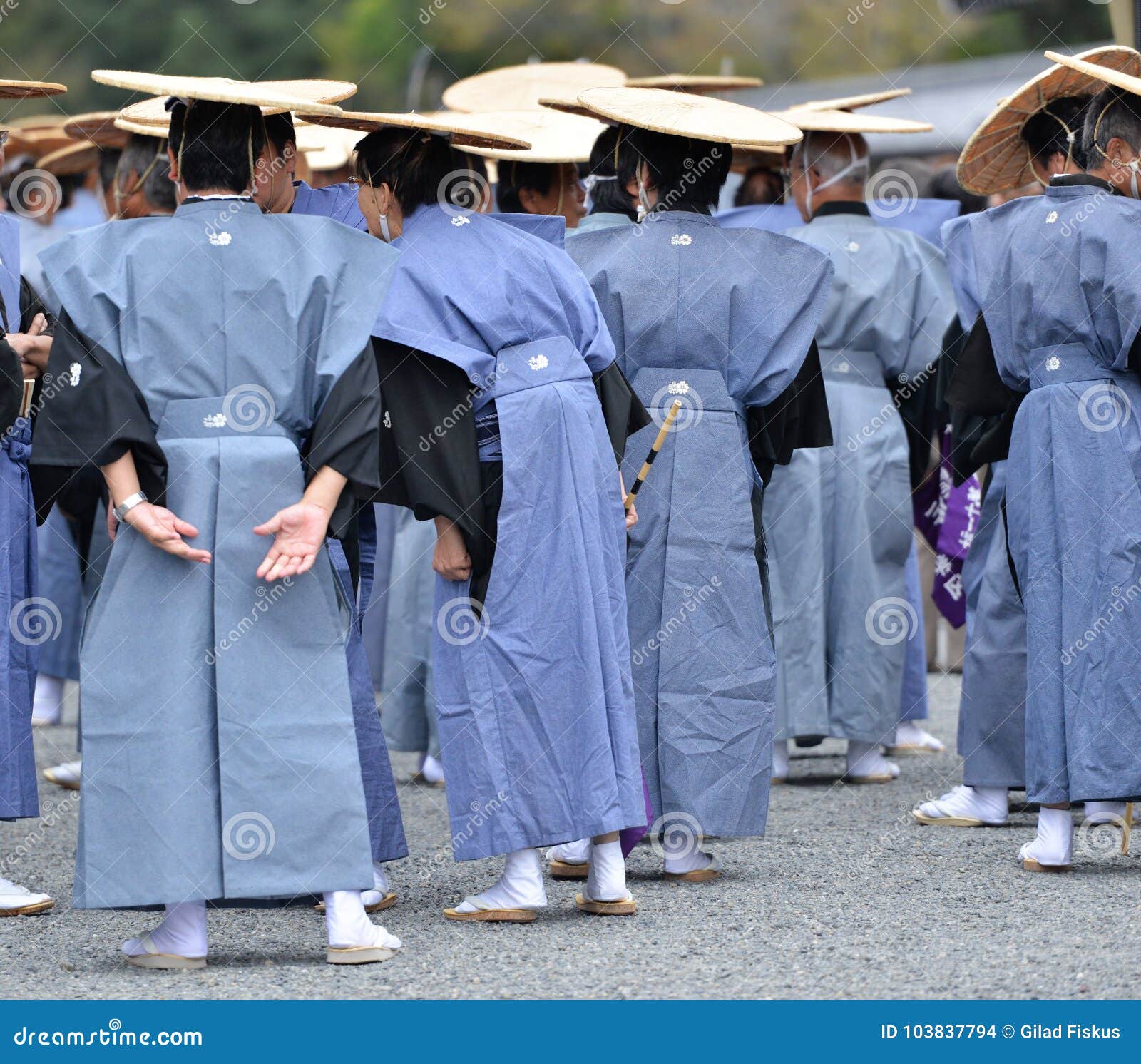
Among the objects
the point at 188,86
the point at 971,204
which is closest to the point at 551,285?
the point at 188,86

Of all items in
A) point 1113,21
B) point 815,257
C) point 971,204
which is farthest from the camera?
point 971,204

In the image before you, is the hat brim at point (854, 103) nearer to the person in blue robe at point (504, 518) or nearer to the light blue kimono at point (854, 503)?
the light blue kimono at point (854, 503)

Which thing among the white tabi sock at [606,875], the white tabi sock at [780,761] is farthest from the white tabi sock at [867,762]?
the white tabi sock at [606,875]

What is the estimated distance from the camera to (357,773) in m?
3.87

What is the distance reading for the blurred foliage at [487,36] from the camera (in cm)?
2317

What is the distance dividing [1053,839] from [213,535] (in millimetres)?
2274

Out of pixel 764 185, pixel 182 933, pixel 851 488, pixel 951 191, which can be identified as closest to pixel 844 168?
pixel 764 185

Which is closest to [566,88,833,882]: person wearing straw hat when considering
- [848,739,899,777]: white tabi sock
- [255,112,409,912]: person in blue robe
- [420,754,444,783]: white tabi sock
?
[255,112,409,912]: person in blue robe

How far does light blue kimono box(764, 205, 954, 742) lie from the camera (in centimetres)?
640

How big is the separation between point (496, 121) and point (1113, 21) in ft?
7.43

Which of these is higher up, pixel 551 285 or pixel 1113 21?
pixel 1113 21

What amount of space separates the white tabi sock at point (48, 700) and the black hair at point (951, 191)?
13.4 feet

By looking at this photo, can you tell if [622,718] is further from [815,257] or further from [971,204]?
[971,204]

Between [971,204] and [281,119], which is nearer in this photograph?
[281,119]
